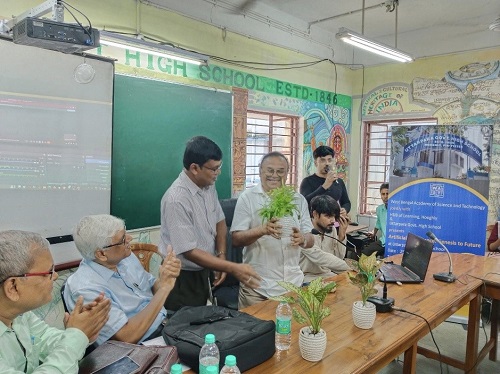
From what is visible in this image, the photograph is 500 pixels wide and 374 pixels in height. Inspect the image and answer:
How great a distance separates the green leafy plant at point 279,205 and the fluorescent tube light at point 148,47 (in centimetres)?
187

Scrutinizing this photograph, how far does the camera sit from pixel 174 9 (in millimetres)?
3805

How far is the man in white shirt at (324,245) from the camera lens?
8.88 feet

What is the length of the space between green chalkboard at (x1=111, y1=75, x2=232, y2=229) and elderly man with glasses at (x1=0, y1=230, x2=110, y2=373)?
6.83 ft

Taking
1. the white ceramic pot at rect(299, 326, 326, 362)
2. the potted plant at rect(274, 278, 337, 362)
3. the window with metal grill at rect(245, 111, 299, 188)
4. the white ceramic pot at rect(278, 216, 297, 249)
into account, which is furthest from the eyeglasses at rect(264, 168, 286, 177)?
the window with metal grill at rect(245, 111, 299, 188)

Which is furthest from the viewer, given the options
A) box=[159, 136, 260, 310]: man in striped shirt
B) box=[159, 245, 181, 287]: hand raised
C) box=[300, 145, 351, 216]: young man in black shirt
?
box=[300, 145, 351, 216]: young man in black shirt

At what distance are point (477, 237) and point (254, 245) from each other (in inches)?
86.5

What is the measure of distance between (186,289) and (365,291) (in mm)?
1130

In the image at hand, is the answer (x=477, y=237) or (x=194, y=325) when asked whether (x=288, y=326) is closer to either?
(x=194, y=325)

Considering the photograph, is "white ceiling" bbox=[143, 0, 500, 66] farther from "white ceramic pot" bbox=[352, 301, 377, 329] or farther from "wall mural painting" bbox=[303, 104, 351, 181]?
"white ceramic pot" bbox=[352, 301, 377, 329]

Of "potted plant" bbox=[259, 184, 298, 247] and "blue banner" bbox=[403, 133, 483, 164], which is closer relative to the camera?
"potted plant" bbox=[259, 184, 298, 247]

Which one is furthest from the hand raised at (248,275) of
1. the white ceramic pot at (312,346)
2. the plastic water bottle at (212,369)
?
the plastic water bottle at (212,369)

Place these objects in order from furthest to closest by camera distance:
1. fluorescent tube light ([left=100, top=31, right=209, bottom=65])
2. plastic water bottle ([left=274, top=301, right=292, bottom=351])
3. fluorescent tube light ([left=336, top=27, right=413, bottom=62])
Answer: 1. fluorescent tube light ([left=336, top=27, right=413, bottom=62])
2. fluorescent tube light ([left=100, top=31, right=209, bottom=65])
3. plastic water bottle ([left=274, top=301, right=292, bottom=351])

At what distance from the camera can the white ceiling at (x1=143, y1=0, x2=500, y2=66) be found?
4.34m

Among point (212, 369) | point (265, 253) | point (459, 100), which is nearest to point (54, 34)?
point (265, 253)
